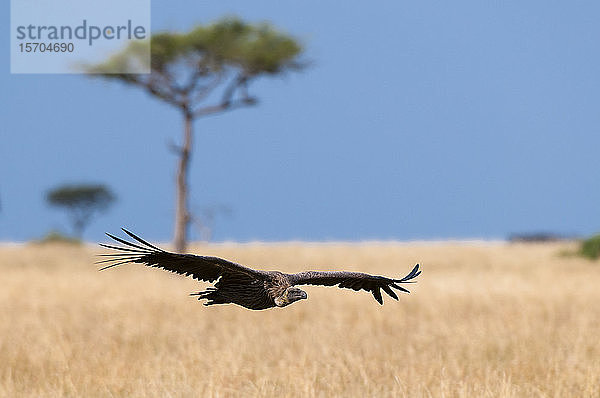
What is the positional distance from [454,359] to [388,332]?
2410mm

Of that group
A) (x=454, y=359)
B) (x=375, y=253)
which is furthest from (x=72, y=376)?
(x=375, y=253)

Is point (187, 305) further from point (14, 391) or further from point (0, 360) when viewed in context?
point (14, 391)

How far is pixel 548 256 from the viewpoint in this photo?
25.1m

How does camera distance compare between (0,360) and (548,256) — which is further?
(548,256)

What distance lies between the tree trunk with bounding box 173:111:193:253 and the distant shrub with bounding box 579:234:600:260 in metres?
12.6

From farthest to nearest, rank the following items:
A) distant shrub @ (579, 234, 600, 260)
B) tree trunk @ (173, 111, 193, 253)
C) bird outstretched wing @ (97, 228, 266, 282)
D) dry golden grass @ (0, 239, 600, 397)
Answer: distant shrub @ (579, 234, 600, 260)
tree trunk @ (173, 111, 193, 253)
dry golden grass @ (0, 239, 600, 397)
bird outstretched wing @ (97, 228, 266, 282)

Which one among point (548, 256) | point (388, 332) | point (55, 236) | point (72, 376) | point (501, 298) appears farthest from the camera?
point (55, 236)

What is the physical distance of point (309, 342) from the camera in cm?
768

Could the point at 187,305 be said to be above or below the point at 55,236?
below

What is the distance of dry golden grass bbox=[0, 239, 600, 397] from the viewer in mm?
5762

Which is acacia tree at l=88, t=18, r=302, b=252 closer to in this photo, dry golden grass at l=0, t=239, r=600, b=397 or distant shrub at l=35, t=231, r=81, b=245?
dry golden grass at l=0, t=239, r=600, b=397

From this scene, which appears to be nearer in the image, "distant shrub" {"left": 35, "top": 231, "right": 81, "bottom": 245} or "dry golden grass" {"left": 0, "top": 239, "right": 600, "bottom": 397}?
"dry golden grass" {"left": 0, "top": 239, "right": 600, "bottom": 397}

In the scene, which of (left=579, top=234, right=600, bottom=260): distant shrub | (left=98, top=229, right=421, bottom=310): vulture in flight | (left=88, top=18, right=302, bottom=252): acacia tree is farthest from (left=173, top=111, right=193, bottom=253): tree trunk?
(left=98, top=229, right=421, bottom=310): vulture in flight

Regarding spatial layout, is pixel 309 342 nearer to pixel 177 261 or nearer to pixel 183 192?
pixel 177 261
